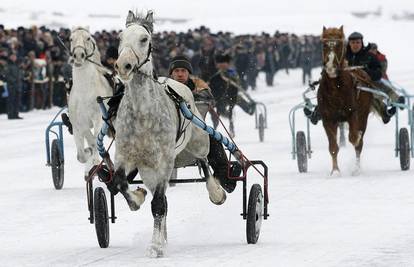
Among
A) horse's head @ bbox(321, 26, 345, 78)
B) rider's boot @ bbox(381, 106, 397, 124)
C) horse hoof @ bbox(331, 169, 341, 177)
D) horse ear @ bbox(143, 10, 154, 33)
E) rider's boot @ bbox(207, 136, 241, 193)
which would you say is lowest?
horse hoof @ bbox(331, 169, 341, 177)

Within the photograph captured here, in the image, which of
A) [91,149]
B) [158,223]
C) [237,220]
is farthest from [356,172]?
[158,223]

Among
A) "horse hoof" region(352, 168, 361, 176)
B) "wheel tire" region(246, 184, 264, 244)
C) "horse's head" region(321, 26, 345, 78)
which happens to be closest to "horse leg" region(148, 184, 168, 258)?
"wheel tire" region(246, 184, 264, 244)

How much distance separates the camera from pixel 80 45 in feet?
51.3

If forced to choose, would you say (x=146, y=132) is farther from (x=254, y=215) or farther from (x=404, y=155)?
(x=404, y=155)

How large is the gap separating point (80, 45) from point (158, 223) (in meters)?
6.06

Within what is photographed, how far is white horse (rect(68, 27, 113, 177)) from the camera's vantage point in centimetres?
1571

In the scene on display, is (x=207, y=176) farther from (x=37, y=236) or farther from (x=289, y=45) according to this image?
(x=289, y=45)

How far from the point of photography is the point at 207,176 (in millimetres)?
11492

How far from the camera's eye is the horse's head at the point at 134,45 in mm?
9469

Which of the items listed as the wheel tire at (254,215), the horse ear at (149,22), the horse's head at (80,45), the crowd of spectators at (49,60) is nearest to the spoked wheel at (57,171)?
the horse's head at (80,45)

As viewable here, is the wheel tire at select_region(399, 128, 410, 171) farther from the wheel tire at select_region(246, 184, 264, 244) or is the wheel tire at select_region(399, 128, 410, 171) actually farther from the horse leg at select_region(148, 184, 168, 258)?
the horse leg at select_region(148, 184, 168, 258)

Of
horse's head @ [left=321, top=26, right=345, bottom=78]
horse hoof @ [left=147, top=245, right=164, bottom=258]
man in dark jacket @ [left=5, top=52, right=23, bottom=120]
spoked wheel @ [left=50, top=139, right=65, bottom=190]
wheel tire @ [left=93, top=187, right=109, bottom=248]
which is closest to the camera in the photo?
horse hoof @ [left=147, top=245, right=164, bottom=258]

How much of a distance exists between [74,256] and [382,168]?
8508 millimetres

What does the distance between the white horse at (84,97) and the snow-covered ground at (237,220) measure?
22.7 inches
